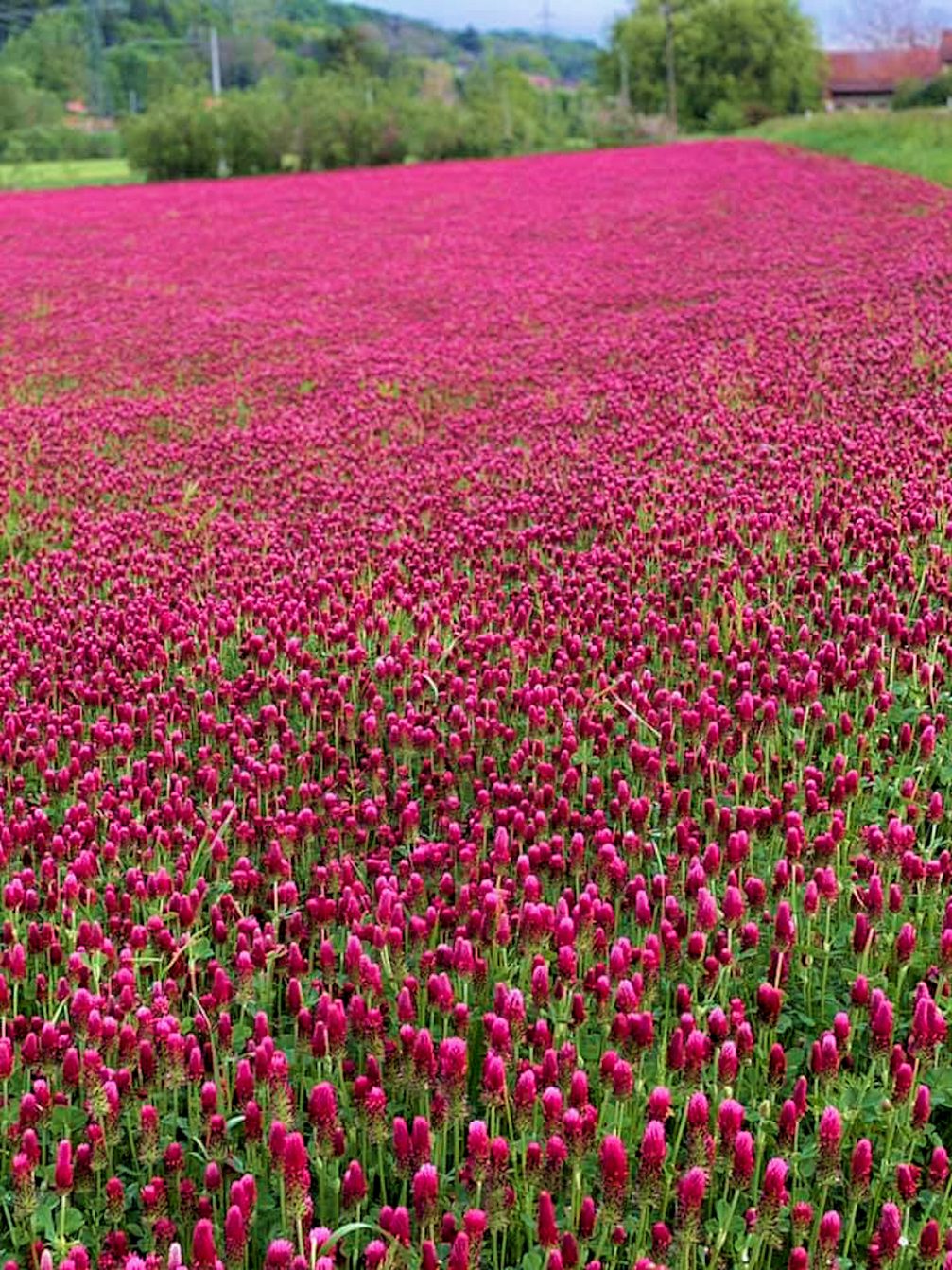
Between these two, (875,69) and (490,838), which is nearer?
(490,838)

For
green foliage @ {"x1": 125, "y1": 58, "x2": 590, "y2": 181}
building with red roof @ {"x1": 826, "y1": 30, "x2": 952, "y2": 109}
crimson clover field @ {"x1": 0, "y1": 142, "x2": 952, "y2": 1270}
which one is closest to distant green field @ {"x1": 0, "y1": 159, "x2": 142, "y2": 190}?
green foliage @ {"x1": 125, "y1": 58, "x2": 590, "y2": 181}

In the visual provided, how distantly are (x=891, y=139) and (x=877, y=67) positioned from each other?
105 metres

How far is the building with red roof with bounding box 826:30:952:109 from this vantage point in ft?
438

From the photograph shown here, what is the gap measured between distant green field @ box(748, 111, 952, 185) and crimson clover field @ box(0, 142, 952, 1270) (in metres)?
27.2

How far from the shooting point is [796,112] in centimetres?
10519

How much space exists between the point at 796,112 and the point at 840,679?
110 meters

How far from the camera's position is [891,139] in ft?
150

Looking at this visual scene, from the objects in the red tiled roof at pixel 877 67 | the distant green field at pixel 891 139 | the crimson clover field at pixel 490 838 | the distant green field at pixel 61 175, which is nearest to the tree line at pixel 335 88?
the distant green field at pixel 61 175

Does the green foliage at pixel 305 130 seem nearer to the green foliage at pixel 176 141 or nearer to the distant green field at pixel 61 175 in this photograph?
the green foliage at pixel 176 141

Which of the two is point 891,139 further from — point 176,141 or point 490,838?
point 490,838

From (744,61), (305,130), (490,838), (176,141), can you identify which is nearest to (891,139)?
(305,130)

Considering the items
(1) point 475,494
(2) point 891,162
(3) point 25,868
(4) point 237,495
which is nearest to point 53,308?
(4) point 237,495

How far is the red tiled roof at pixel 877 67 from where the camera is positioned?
436 feet

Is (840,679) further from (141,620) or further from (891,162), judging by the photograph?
(891,162)
